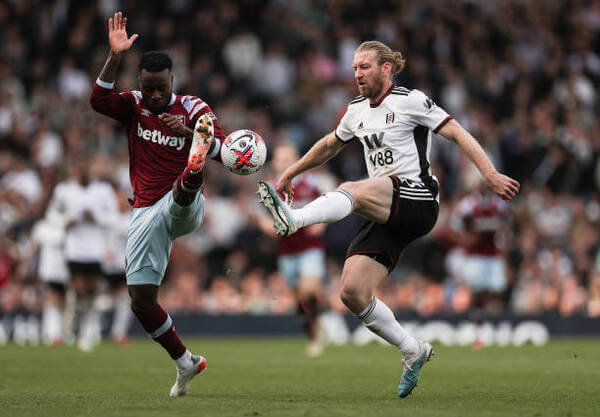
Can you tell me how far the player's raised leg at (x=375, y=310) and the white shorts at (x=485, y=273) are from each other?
29.7 feet

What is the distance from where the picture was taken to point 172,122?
316 inches

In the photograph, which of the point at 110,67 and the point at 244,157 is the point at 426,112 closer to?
the point at 244,157

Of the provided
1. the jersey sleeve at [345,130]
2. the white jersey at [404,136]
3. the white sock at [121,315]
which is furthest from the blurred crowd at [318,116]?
the white jersey at [404,136]

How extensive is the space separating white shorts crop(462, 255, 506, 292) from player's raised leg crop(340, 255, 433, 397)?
9.05 m

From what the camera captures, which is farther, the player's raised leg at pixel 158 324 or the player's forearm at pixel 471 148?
the player's raised leg at pixel 158 324

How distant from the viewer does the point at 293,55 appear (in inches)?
925

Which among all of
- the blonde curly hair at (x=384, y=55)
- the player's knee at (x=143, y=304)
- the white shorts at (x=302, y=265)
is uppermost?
the blonde curly hair at (x=384, y=55)

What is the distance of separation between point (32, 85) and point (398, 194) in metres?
14.4

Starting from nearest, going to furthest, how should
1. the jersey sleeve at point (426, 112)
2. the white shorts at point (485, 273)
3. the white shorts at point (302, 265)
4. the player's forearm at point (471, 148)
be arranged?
1. the player's forearm at point (471, 148)
2. the jersey sleeve at point (426, 112)
3. the white shorts at point (302, 265)
4. the white shorts at point (485, 273)

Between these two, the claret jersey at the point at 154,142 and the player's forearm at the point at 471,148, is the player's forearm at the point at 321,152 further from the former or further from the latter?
the player's forearm at the point at 471,148

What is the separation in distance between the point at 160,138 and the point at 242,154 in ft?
3.01

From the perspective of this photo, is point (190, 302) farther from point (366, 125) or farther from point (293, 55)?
point (366, 125)

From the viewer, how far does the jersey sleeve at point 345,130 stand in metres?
8.69

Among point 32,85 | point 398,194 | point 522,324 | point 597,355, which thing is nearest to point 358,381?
point 398,194
